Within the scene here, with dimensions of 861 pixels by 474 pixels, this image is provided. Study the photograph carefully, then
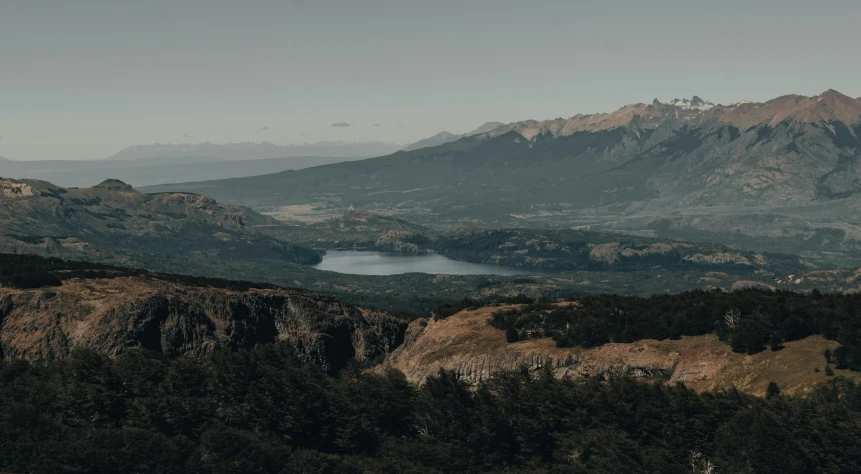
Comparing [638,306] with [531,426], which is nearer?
[531,426]

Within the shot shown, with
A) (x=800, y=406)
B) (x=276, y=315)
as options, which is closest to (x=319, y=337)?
(x=276, y=315)

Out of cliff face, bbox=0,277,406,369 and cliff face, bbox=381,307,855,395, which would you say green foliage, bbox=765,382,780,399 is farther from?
cliff face, bbox=0,277,406,369

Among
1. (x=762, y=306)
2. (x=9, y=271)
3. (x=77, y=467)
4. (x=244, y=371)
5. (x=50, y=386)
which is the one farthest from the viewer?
(x=9, y=271)

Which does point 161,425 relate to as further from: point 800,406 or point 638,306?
point 638,306

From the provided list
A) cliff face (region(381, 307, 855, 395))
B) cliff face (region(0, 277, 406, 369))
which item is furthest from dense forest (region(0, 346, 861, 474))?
cliff face (region(0, 277, 406, 369))

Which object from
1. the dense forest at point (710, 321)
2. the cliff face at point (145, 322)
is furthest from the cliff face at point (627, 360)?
the cliff face at point (145, 322)

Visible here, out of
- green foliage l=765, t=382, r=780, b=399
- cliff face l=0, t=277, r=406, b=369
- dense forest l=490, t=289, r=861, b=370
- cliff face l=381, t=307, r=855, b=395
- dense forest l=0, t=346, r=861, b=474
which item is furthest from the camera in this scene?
cliff face l=0, t=277, r=406, b=369

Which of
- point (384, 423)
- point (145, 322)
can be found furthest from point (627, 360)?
point (145, 322)
